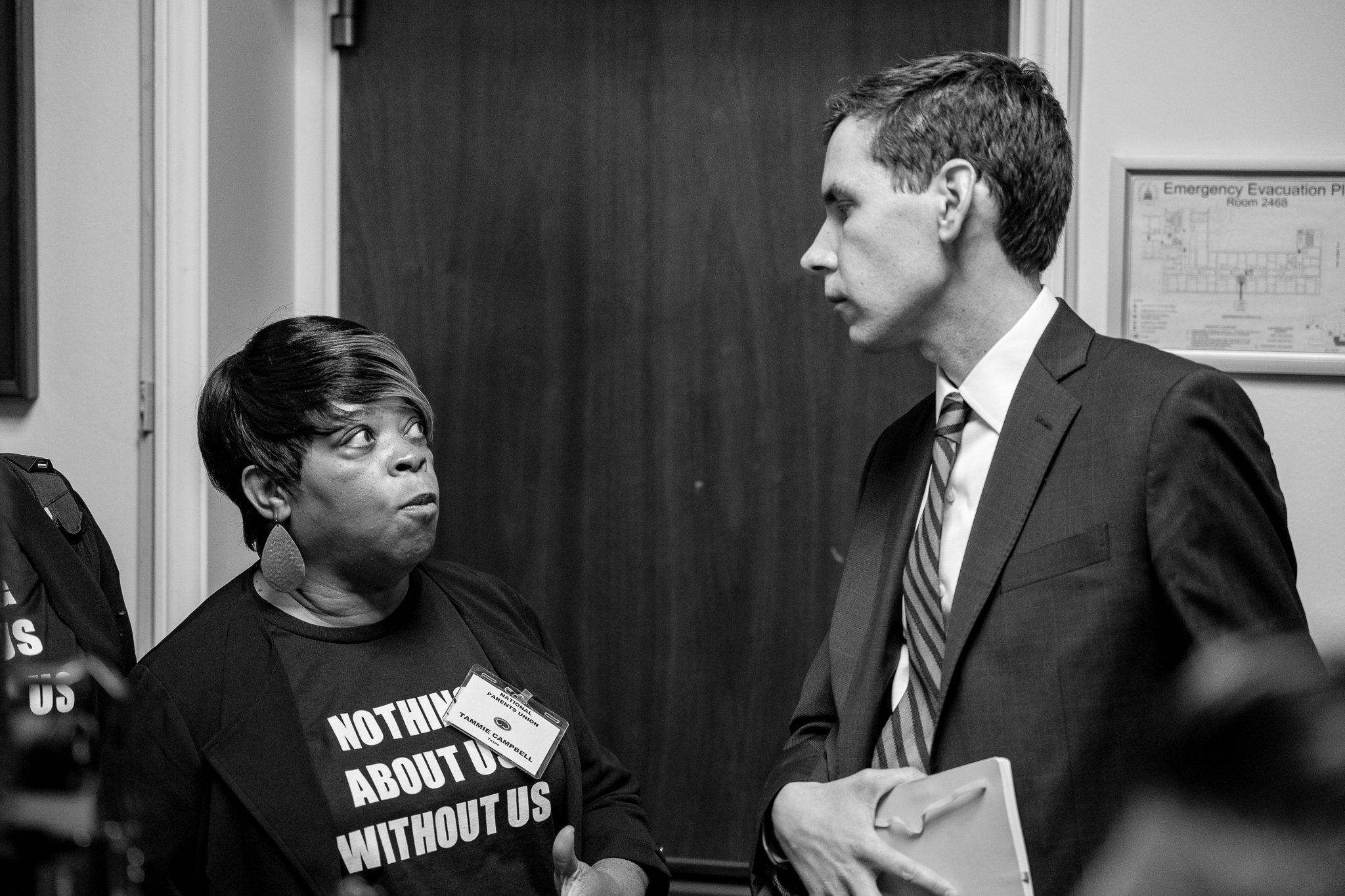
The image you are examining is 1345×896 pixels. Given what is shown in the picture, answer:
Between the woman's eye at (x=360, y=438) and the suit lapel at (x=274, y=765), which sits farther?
the woman's eye at (x=360, y=438)

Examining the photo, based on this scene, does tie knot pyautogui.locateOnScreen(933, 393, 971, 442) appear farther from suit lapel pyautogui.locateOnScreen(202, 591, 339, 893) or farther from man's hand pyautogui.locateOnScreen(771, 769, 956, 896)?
suit lapel pyautogui.locateOnScreen(202, 591, 339, 893)

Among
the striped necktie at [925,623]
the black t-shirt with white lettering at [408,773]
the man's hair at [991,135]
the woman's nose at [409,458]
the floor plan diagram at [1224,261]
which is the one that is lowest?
the black t-shirt with white lettering at [408,773]

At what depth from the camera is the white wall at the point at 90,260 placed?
79.8 inches

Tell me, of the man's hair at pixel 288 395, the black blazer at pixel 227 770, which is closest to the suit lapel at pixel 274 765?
A: the black blazer at pixel 227 770

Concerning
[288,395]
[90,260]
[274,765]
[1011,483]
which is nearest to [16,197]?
[90,260]

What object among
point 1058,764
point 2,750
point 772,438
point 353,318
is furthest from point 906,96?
point 353,318

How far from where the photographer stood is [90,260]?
2041mm

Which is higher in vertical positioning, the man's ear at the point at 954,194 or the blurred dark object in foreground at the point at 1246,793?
the man's ear at the point at 954,194

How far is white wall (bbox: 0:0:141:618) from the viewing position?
2.03 metres

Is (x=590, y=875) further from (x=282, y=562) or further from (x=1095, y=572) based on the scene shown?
(x=1095, y=572)

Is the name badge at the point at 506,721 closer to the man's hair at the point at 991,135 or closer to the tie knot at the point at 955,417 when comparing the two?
the tie knot at the point at 955,417

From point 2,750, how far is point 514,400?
Answer: 201 centimetres

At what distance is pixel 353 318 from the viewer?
2.33m

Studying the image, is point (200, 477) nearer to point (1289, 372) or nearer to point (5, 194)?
point (5, 194)
